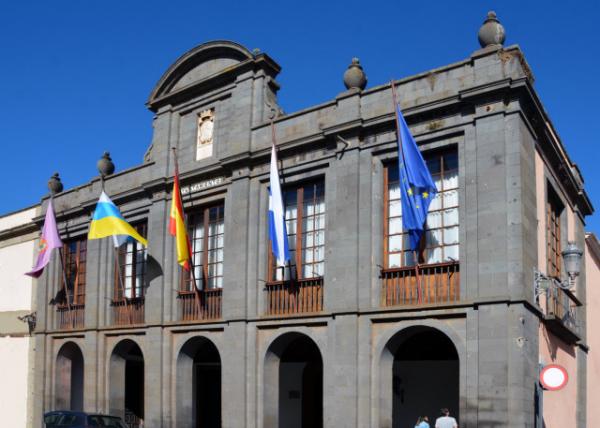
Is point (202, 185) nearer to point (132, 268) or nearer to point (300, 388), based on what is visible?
point (132, 268)

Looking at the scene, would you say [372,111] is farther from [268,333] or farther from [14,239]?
[14,239]

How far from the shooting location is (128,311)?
75.6 ft

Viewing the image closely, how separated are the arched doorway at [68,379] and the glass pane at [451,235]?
14932 mm

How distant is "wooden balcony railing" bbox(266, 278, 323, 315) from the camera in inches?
697

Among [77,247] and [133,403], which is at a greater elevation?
[77,247]

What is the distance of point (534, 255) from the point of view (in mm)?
15352

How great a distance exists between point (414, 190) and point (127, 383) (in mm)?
14932

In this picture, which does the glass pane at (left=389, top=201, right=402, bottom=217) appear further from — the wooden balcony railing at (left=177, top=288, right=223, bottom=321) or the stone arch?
the wooden balcony railing at (left=177, top=288, right=223, bottom=321)

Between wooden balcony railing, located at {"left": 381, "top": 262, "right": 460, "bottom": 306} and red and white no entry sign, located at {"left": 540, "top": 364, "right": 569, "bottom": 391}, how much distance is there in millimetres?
3379

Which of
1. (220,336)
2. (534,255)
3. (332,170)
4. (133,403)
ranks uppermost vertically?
(332,170)

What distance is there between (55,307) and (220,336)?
953 cm

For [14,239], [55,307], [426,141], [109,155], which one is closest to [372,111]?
[426,141]

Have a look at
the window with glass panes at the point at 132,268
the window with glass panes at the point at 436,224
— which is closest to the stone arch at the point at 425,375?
the window with glass panes at the point at 436,224

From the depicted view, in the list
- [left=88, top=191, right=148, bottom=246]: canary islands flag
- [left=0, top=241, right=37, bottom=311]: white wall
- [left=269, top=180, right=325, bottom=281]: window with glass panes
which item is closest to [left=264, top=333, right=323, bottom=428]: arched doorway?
[left=269, top=180, right=325, bottom=281]: window with glass panes
